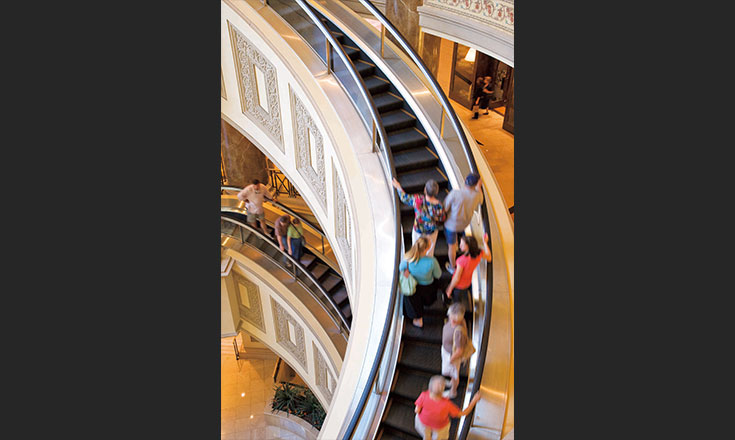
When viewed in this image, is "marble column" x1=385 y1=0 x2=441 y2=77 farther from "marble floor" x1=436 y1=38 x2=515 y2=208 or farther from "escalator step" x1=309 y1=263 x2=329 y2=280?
"escalator step" x1=309 y1=263 x2=329 y2=280

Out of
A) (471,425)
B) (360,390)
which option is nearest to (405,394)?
(360,390)

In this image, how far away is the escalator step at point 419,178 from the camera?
6.04 meters

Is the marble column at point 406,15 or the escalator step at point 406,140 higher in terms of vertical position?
the marble column at point 406,15

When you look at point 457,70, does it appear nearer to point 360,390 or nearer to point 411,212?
point 411,212

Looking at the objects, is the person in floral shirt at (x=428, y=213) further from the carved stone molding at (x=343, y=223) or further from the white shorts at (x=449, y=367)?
the carved stone molding at (x=343, y=223)

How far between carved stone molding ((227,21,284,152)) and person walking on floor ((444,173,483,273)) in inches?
167

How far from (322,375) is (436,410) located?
897 cm

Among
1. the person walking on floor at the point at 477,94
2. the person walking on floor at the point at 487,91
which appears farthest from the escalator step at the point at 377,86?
the person walking on floor at the point at 487,91

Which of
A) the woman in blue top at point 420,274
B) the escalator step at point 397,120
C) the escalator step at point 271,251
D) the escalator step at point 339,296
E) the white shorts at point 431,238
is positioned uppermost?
the escalator step at point 397,120

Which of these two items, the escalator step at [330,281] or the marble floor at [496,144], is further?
the escalator step at [330,281]

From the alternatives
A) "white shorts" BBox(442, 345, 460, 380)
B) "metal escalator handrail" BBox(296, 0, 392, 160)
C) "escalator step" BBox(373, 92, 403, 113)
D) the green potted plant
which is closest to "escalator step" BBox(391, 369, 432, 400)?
"white shorts" BBox(442, 345, 460, 380)

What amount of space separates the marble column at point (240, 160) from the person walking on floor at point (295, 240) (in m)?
3.99

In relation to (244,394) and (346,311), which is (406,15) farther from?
(244,394)

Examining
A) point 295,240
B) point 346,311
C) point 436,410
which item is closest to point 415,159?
point 436,410
